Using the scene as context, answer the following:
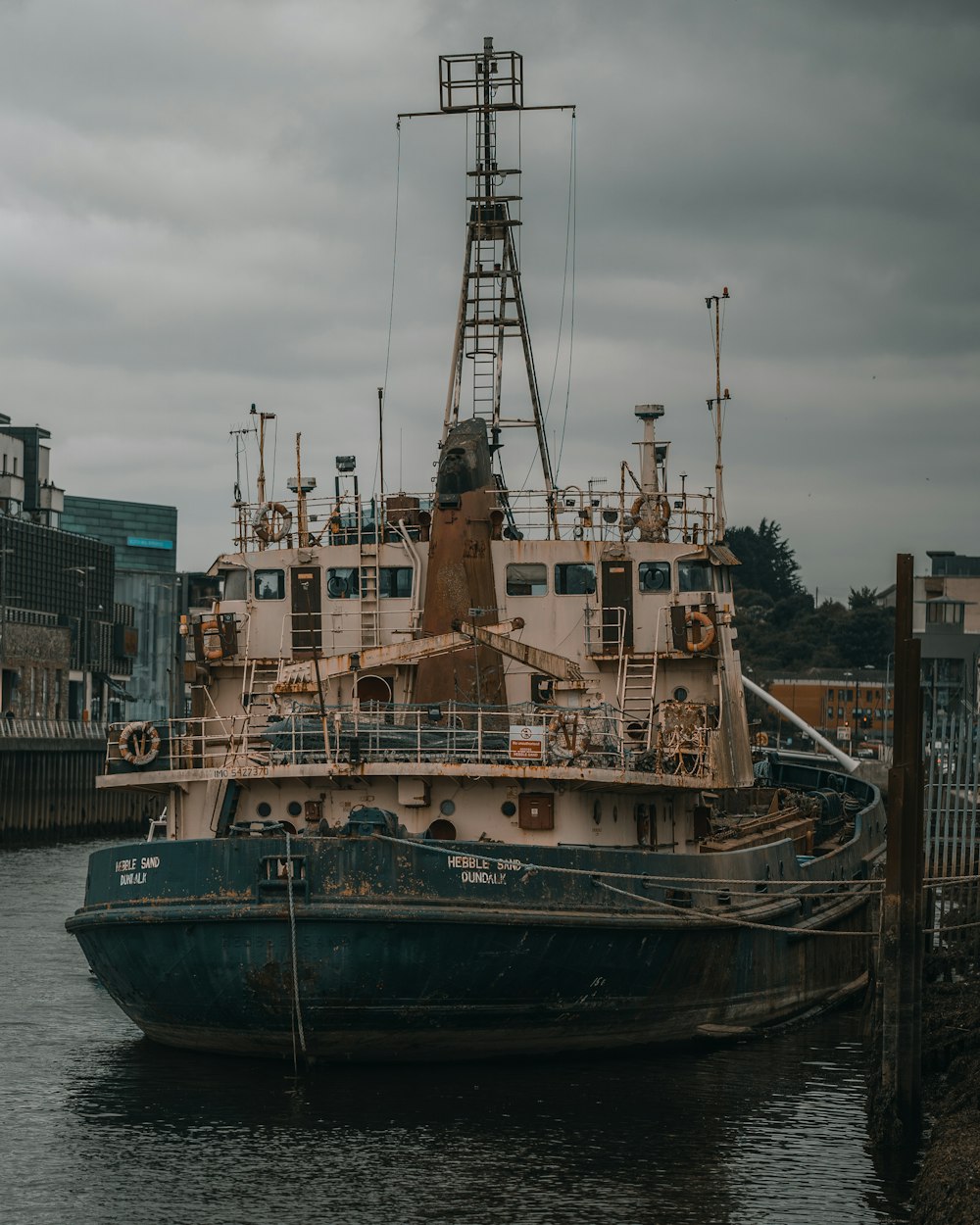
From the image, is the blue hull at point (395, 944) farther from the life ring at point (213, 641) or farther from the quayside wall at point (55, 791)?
the quayside wall at point (55, 791)

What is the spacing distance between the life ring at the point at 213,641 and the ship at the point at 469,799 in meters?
0.03

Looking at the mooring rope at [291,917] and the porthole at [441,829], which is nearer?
the mooring rope at [291,917]

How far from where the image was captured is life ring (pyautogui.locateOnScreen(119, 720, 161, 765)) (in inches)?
918

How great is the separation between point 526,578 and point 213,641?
4640 millimetres

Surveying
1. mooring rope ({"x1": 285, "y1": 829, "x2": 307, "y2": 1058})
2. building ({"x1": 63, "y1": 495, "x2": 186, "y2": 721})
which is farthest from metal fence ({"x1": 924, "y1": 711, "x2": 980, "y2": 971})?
building ({"x1": 63, "y1": 495, "x2": 186, "y2": 721})

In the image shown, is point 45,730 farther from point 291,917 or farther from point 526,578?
point 291,917

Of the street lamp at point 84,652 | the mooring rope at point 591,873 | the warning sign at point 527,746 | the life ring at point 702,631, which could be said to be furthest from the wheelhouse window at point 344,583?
the street lamp at point 84,652

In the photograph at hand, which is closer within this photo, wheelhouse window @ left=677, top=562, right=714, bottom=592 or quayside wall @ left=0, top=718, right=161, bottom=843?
wheelhouse window @ left=677, top=562, right=714, bottom=592

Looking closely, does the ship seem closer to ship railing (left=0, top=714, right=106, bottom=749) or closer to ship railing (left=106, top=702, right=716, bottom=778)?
ship railing (left=106, top=702, right=716, bottom=778)

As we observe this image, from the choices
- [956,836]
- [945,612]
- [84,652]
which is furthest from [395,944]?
[84,652]

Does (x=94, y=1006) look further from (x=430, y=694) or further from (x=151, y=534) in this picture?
(x=151, y=534)

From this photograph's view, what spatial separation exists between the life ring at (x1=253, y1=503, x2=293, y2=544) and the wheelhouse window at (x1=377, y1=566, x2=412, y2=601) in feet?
6.11

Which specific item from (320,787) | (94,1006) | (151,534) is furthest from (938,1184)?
(151,534)

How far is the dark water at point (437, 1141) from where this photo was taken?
17.1 metres
